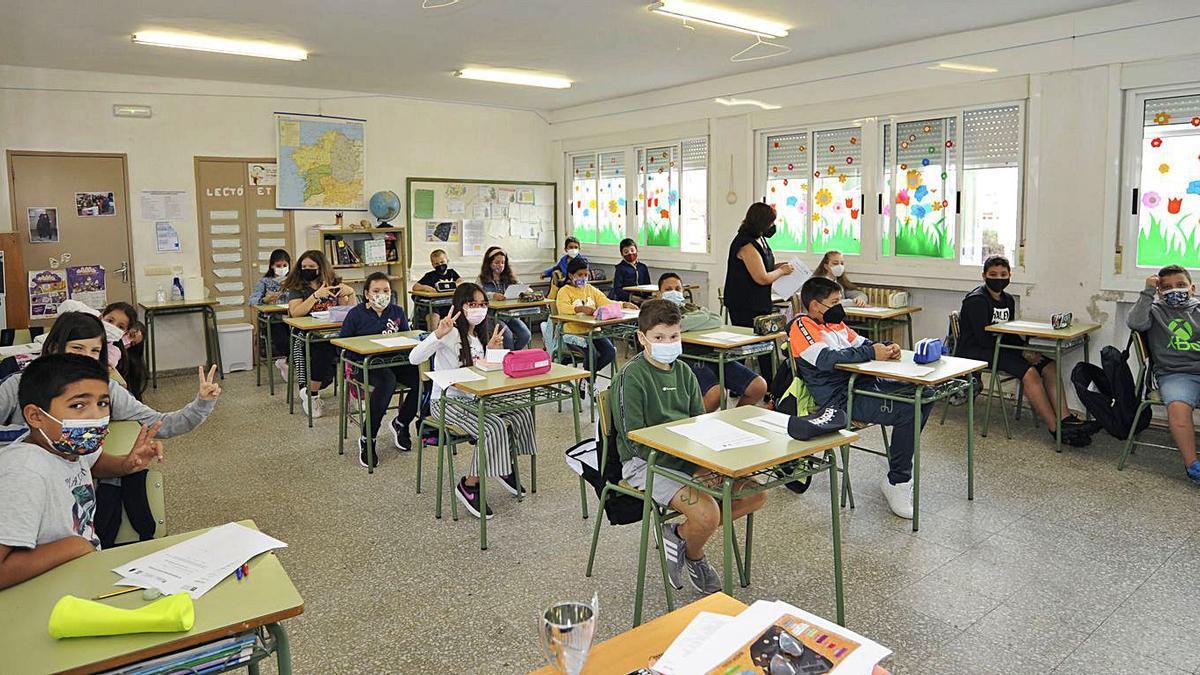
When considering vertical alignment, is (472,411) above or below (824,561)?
above

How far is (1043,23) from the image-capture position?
5.93 meters

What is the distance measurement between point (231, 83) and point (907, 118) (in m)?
6.50

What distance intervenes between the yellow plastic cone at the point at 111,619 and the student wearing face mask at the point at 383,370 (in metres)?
3.56

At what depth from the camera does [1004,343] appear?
18.8 ft

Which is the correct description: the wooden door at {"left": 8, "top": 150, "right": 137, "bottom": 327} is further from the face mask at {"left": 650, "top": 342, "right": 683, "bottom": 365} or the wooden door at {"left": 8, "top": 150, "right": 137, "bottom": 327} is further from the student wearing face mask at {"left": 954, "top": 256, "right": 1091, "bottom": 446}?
the student wearing face mask at {"left": 954, "top": 256, "right": 1091, "bottom": 446}

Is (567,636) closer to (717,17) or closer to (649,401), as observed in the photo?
(649,401)

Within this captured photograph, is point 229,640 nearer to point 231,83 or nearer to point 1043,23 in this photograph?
point 1043,23

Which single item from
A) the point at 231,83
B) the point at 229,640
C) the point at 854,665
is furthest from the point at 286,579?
the point at 231,83

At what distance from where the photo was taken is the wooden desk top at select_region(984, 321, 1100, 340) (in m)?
5.27

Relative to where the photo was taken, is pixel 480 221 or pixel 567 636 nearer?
pixel 567 636

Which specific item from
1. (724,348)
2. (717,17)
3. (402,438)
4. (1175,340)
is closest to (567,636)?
(724,348)

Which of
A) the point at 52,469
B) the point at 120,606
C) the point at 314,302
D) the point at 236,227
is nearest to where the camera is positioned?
the point at 120,606

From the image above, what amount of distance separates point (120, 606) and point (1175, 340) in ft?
17.8

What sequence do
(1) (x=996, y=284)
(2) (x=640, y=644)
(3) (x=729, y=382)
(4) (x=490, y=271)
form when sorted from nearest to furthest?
(2) (x=640, y=644), (3) (x=729, y=382), (1) (x=996, y=284), (4) (x=490, y=271)
